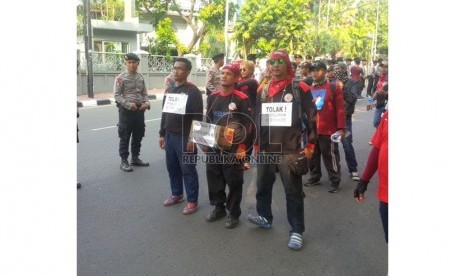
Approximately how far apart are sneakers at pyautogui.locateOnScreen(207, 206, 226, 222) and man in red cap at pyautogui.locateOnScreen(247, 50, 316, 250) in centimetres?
98

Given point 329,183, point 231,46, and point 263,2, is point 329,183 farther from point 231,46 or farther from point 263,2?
point 231,46

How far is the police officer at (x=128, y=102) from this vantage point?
21.4 feet

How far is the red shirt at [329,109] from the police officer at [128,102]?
282cm

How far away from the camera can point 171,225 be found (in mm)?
4434

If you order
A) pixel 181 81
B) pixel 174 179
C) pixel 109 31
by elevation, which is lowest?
pixel 174 179

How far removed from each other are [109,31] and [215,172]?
72.1 ft

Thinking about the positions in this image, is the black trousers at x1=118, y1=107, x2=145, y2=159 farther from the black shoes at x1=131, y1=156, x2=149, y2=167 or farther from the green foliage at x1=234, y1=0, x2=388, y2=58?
the green foliage at x1=234, y1=0, x2=388, y2=58

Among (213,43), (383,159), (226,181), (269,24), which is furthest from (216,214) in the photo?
(213,43)

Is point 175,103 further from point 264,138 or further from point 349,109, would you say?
point 349,109

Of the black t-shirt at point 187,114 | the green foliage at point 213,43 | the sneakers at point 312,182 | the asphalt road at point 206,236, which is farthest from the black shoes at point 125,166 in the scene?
the green foliage at point 213,43

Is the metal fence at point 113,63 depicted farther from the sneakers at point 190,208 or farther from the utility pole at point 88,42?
the sneakers at point 190,208

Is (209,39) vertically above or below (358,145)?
above

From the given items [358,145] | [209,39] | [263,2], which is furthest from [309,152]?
[209,39]

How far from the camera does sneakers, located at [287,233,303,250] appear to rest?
3.84m
